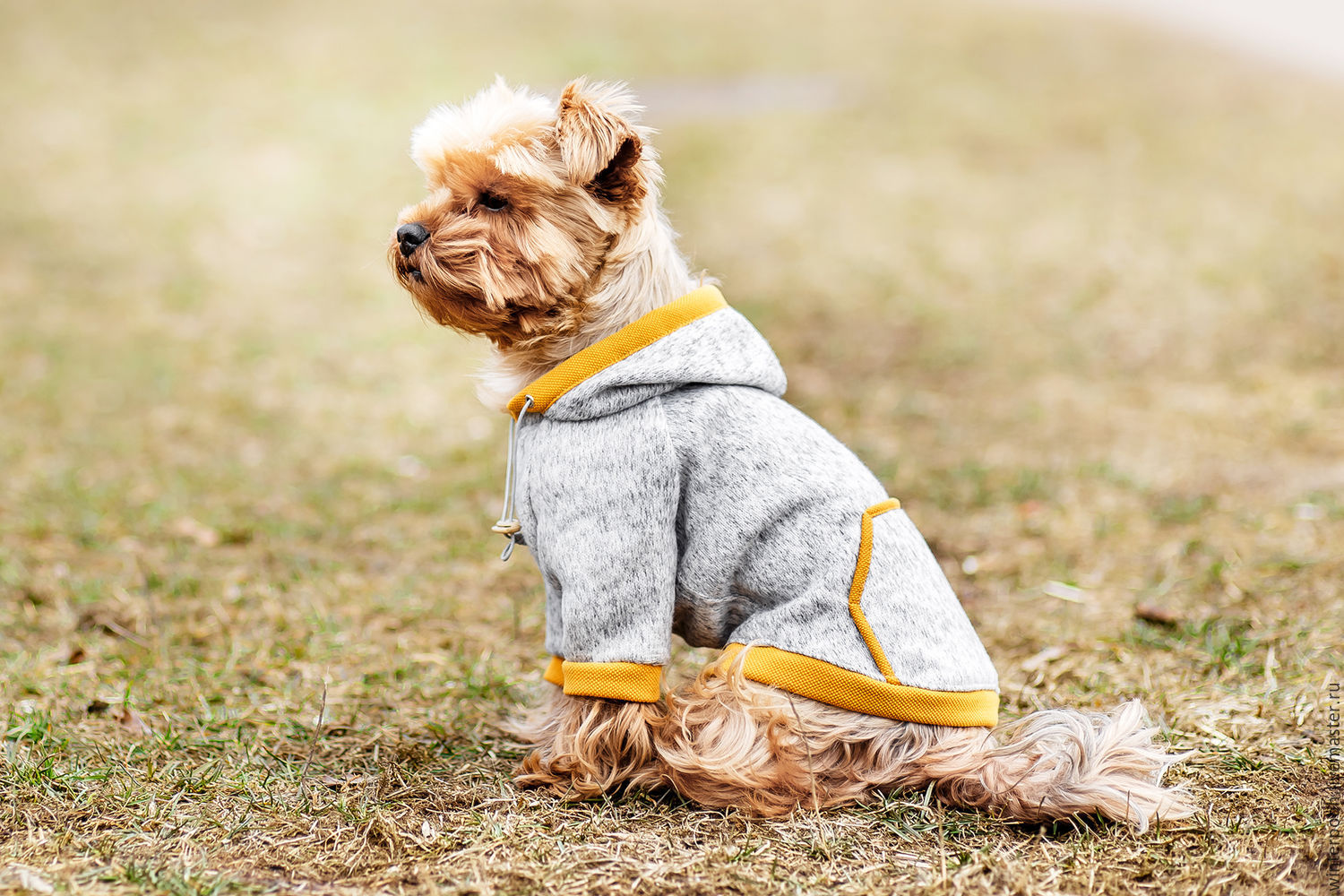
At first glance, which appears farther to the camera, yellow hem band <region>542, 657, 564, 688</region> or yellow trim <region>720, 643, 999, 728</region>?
yellow hem band <region>542, 657, 564, 688</region>

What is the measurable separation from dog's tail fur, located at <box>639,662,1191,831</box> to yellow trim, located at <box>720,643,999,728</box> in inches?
1.4

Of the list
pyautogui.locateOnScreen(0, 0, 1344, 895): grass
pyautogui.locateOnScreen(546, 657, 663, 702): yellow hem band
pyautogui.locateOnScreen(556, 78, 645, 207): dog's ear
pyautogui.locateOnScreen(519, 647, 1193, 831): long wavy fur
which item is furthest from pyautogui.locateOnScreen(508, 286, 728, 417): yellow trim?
pyautogui.locateOnScreen(0, 0, 1344, 895): grass

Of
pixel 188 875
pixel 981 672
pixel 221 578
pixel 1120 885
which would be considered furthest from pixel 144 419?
pixel 1120 885

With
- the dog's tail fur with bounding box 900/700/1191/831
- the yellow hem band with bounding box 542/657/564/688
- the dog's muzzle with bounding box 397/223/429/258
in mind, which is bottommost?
the dog's tail fur with bounding box 900/700/1191/831

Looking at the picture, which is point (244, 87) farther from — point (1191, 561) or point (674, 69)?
point (1191, 561)

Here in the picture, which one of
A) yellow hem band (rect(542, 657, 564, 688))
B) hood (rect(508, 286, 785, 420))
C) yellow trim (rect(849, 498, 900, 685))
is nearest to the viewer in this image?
yellow trim (rect(849, 498, 900, 685))

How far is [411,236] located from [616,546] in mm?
1001

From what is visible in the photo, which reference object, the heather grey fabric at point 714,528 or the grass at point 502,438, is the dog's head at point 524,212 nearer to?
the heather grey fabric at point 714,528

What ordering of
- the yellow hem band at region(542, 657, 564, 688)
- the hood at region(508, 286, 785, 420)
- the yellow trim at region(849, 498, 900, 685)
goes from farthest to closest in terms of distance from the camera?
the yellow hem band at region(542, 657, 564, 688)
the hood at region(508, 286, 785, 420)
the yellow trim at region(849, 498, 900, 685)

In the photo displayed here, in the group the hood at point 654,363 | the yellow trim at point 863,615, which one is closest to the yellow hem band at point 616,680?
the yellow trim at point 863,615

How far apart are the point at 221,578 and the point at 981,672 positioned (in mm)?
3292

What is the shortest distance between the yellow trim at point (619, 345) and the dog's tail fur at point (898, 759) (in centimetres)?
87

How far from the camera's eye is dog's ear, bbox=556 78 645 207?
2746 mm

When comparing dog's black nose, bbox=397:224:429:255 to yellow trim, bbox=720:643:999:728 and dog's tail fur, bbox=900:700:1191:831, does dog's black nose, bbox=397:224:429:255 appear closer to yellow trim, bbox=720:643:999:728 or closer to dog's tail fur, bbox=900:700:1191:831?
yellow trim, bbox=720:643:999:728
